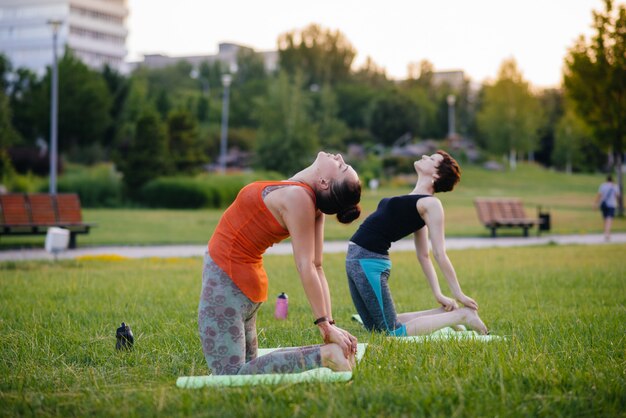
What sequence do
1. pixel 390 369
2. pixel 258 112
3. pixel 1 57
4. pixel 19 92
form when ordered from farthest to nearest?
pixel 19 92, pixel 1 57, pixel 258 112, pixel 390 369

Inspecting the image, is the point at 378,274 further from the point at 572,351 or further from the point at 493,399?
the point at 493,399

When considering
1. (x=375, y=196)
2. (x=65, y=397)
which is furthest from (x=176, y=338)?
(x=375, y=196)

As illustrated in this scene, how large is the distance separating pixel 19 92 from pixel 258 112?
24897 mm

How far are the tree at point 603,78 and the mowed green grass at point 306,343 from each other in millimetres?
24554

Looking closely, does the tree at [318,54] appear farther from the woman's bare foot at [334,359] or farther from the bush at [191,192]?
the woman's bare foot at [334,359]

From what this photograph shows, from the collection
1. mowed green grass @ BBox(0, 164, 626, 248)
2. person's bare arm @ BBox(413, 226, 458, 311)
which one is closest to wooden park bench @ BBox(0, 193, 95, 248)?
mowed green grass @ BBox(0, 164, 626, 248)

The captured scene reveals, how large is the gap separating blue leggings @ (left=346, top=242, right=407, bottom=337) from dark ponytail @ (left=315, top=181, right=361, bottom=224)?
231 cm

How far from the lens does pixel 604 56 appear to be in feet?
110

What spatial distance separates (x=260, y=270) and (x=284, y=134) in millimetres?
41529

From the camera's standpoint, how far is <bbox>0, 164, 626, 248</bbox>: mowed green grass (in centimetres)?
2083

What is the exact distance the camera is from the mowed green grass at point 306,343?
416 cm

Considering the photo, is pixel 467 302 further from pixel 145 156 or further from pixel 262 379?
pixel 145 156

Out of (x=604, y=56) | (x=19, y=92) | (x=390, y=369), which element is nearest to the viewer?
(x=390, y=369)

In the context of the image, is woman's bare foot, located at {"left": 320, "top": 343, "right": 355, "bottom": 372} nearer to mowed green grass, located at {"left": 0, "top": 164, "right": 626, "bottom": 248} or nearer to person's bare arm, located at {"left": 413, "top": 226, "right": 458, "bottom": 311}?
person's bare arm, located at {"left": 413, "top": 226, "right": 458, "bottom": 311}
